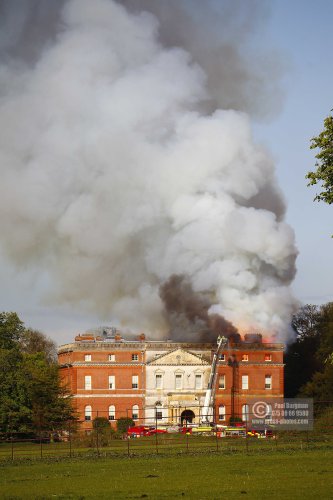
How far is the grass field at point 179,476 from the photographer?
86.1 ft

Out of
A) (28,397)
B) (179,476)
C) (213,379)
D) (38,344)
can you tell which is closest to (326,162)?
(179,476)

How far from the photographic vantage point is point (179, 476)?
31.8 meters

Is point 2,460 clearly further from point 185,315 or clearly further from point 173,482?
point 185,315

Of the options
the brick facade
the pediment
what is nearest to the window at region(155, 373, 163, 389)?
the brick facade

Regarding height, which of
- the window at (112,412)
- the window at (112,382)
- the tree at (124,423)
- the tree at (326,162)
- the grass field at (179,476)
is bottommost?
the tree at (124,423)

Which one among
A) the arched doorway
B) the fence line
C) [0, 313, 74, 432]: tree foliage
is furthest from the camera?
the arched doorway

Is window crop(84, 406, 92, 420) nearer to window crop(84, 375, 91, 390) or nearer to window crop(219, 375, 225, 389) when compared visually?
window crop(84, 375, 91, 390)

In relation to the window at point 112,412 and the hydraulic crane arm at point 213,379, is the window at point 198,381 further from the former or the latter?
the window at point 112,412

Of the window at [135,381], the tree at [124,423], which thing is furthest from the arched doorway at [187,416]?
the tree at [124,423]

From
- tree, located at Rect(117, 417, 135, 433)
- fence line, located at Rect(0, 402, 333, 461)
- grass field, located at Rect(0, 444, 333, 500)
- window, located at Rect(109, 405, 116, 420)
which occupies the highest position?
grass field, located at Rect(0, 444, 333, 500)

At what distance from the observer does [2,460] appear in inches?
1829

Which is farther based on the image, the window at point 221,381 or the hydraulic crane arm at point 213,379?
the window at point 221,381

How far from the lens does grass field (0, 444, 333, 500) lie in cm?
2625

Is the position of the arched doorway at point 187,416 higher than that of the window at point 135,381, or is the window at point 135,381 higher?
the window at point 135,381
